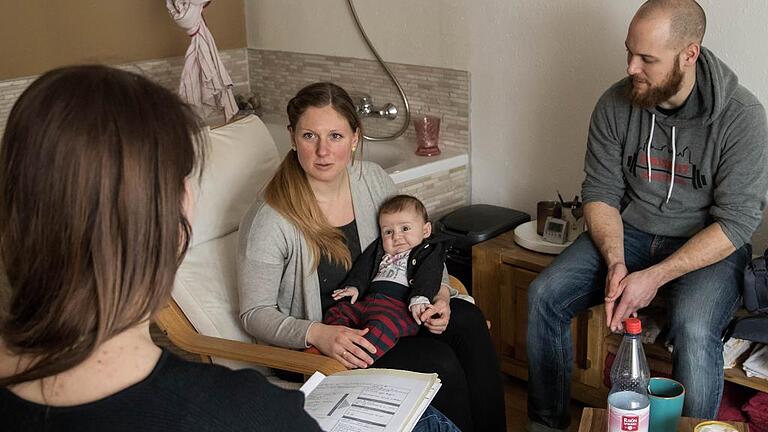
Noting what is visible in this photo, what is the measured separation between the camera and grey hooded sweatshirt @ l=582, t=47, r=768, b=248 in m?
2.24

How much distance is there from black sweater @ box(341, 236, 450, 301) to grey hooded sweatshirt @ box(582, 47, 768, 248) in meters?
0.52

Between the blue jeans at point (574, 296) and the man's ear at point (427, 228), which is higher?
the man's ear at point (427, 228)

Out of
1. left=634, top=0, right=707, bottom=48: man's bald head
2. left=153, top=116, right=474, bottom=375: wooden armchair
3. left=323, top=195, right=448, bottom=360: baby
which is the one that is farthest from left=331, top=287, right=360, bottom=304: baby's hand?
left=634, top=0, right=707, bottom=48: man's bald head

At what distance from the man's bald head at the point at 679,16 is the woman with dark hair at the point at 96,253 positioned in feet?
5.08

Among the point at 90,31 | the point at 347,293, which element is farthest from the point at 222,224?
the point at 90,31

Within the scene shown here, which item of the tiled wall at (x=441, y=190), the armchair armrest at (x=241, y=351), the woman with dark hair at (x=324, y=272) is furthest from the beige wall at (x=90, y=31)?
the armchair armrest at (x=241, y=351)

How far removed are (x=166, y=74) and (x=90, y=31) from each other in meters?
0.37

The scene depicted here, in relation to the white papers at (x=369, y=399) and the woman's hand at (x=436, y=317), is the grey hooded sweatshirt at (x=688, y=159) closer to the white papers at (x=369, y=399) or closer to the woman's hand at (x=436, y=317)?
the woman's hand at (x=436, y=317)

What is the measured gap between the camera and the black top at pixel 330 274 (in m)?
2.23

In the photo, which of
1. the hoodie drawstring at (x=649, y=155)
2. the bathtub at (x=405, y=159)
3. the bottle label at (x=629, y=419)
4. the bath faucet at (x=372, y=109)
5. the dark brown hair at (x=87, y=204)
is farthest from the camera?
the bath faucet at (x=372, y=109)

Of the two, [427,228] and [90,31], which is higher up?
[90,31]

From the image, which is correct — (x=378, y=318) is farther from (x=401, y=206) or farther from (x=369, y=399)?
(x=369, y=399)

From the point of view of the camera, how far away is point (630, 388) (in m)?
1.91

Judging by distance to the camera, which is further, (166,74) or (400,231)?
(166,74)
